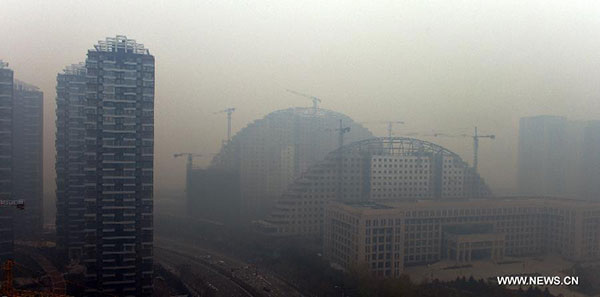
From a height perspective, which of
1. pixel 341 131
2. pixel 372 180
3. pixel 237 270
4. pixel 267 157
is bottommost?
pixel 237 270

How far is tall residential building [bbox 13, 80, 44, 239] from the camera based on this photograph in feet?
27.2

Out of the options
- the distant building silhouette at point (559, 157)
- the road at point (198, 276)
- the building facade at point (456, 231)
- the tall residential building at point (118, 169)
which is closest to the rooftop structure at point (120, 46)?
the tall residential building at point (118, 169)

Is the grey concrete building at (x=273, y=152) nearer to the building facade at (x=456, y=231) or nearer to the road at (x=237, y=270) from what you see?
the road at (x=237, y=270)

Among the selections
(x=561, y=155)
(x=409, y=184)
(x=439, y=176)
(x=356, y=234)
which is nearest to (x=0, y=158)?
(x=356, y=234)

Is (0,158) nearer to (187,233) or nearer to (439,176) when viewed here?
(187,233)

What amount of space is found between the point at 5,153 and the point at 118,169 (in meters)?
2.22

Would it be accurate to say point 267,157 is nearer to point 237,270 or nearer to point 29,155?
point 237,270

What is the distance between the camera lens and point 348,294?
5.95 m

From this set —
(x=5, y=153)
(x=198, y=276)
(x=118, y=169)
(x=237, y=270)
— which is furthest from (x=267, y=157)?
(x=118, y=169)

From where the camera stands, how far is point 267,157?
10.9 meters

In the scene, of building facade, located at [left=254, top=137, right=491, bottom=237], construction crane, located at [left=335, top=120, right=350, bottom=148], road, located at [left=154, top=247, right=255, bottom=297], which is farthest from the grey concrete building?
road, located at [left=154, top=247, right=255, bottom=297]

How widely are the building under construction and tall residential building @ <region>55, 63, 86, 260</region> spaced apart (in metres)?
3.70

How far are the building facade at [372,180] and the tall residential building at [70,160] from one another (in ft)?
11.4

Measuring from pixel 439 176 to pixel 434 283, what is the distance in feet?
12.6
